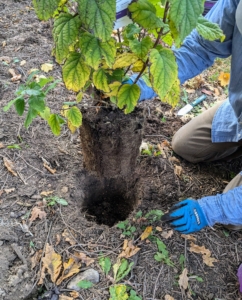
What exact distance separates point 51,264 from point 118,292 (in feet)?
1.28

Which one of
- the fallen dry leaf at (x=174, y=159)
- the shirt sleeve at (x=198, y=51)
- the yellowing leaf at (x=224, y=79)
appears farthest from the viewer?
the yellowing leaf at (x=224, y=79)

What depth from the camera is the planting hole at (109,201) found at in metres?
2.25

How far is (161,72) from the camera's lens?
4.18 feet

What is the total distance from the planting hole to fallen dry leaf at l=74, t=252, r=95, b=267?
409 mm

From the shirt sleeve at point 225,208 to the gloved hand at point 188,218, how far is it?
0.11 ft

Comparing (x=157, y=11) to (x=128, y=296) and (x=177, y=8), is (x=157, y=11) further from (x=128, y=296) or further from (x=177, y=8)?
(x=128, y=296)

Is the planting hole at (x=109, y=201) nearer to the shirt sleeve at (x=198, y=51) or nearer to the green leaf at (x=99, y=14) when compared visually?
the shirt sleeve at (x=198, y=51)

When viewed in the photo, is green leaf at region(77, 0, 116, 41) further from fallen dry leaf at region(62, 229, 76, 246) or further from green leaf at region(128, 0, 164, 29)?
fallen dry leaf at region(62, 229, 76, 246)

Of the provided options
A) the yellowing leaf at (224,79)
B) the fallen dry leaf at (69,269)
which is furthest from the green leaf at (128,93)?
the yellowing leaf at (224,79)

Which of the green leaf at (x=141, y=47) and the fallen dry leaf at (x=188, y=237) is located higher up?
the green leaf at (x=141, y=47)

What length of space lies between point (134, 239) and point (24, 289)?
0.65m

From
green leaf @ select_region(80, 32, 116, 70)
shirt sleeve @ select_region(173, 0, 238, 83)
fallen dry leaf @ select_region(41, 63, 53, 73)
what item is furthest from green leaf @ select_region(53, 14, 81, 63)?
fallen dry leaf @ select_region(41, 63, 53, 73)

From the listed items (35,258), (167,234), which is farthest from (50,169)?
(167,234)

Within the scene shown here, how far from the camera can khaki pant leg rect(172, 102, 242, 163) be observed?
248cm
